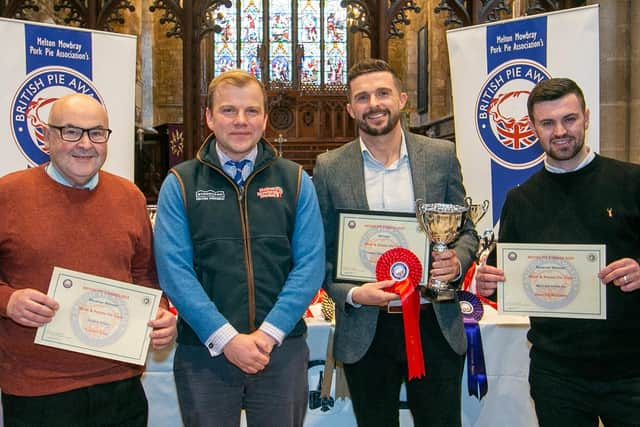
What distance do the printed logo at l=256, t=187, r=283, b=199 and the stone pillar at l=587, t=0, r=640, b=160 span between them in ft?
12.4

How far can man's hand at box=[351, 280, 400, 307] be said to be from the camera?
2211mm

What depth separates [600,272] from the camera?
81.7 inches

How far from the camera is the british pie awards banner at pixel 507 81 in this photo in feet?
12.5

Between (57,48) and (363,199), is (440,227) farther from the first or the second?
(57,48)

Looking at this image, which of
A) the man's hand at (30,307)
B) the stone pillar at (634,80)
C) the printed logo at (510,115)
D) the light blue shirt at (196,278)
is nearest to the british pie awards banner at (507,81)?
the printed logo at (510,115)

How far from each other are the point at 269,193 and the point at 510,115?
227 centimetres

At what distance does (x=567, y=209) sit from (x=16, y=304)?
1.83m

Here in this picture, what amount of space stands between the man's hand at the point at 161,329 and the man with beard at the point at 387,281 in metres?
0.63

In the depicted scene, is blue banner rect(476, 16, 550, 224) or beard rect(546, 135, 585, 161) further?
blue banner rect(476, 16, 550, 224)

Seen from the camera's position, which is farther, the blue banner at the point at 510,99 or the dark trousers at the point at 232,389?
the blue banner at the point at 510,99

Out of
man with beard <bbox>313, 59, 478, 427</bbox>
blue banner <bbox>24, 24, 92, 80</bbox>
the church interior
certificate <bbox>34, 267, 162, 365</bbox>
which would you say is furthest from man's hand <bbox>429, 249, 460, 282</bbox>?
the church interior

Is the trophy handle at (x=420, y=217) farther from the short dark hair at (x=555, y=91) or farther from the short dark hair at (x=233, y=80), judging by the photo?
the short dark hair at (x=233, y=80)

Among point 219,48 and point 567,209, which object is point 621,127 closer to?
point 567,209

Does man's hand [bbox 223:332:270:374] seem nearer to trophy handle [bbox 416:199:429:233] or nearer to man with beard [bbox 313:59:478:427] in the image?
man with beard [bbox 313:59:478:427]
